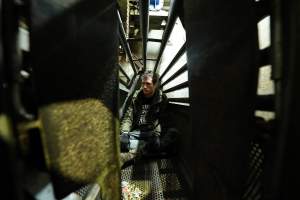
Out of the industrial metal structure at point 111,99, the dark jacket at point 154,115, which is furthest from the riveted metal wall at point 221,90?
the dark jacket at point 154,115

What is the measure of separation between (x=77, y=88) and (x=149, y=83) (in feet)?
8.13

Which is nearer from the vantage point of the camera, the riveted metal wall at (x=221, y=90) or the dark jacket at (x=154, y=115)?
the riveted metal wall at (x=221, y=90)

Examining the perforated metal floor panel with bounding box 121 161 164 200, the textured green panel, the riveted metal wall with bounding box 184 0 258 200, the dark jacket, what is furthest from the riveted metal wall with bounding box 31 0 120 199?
the dark jacket

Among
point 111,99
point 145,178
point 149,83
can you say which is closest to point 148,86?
Result: point 149,83

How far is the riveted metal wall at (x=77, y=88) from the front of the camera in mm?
458

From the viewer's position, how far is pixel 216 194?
72 centimetres

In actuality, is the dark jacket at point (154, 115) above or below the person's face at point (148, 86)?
below

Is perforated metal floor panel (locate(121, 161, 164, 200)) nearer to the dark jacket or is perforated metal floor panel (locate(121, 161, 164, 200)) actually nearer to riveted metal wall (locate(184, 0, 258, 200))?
riveted metal wall (locate(184, 0, 258, 200))

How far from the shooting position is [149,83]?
120 inches

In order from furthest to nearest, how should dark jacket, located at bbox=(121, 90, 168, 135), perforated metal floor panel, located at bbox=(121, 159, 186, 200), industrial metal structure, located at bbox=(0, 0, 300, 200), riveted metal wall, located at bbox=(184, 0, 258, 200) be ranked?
dark jacket, located at bbox=(121, 90, 168, 135) < perforated metal floor panel, located at bbox=(121, 159, 186, 200) < riveted metal wall, located at bbox=(184, 0, 258, 200) < industrial metal structure, located at bbox=(0, 0, 300, 200)

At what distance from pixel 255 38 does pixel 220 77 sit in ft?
0.60

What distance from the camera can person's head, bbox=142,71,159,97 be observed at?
3033 mm

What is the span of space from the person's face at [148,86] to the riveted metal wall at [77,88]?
224 centimetres

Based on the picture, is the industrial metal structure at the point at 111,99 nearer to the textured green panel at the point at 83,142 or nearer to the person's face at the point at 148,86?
the textured green panel at the point at 83,142
